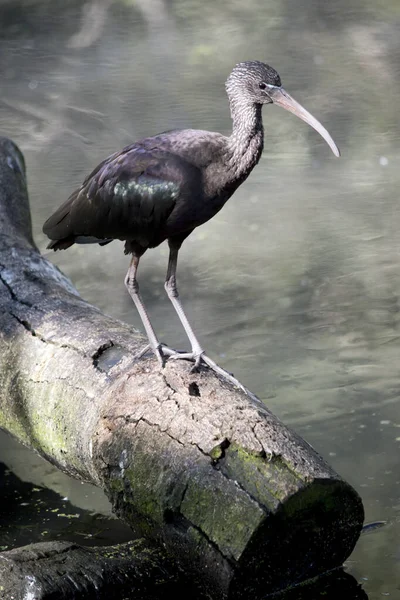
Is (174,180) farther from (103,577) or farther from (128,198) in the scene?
(103,577)

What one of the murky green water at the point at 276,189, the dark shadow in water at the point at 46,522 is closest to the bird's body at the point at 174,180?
the dark shadow in water at the point at 46,522

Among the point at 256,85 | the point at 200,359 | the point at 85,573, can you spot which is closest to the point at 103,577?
the point at 85,573

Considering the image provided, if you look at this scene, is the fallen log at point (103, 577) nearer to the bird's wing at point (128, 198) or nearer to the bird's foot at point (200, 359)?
the bird's foot at point (200, 359)

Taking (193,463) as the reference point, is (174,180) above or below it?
above

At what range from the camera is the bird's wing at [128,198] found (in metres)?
3.70

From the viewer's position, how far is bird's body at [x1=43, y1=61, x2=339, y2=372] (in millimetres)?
3684

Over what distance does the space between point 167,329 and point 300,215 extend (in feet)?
7.44

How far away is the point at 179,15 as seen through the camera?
407 inches

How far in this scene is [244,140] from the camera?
146 inches

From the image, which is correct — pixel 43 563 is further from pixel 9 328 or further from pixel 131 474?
pixel 9 328

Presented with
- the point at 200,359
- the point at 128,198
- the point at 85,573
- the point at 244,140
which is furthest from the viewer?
the point at 128,198

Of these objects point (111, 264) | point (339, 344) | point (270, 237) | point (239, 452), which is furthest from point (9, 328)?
point (270, 237)

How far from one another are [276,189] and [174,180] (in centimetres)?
461

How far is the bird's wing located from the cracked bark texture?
40cm
